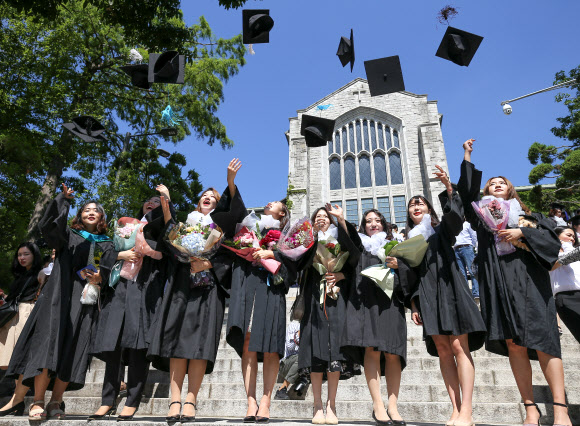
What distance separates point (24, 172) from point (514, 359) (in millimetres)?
11112

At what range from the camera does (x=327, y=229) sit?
3906 mm

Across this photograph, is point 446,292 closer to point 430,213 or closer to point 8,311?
point 430,213

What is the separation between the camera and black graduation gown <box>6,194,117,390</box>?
3.56 meters

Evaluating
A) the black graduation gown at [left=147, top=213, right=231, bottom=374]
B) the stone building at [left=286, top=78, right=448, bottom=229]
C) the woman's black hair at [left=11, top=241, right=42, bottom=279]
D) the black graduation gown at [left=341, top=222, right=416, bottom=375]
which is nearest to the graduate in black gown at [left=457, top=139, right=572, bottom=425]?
the black graduation gown at [left=341, top=222, right=416, bottom=375]

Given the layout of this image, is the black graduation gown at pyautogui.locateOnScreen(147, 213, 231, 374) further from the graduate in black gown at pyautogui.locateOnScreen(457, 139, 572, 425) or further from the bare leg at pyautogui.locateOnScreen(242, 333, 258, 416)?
the graduate in black gown at pyautogui.locateOnScreen(457, 139, 572, 425)

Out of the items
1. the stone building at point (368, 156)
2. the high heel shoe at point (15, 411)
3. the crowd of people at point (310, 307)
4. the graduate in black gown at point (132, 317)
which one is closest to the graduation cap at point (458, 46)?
the crowd of people at point (310, 307)

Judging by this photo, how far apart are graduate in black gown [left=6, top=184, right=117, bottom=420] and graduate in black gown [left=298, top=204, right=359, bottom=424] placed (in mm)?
1889

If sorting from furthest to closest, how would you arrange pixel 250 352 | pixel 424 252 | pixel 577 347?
pixel 577 347, pixel 424 252, pixel 250 352

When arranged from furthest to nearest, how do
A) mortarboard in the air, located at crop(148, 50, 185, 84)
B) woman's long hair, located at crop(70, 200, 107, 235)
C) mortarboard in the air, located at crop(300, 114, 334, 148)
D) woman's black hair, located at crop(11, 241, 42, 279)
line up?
1. mortarboard in the air, located at crop(148, 50, 185, 84)
2. mortarboard in the air, located at crop(300, 114, 334, 148)
3. woman's black hair, located at crop(11, 241, 42, 279)
4. woman's long hair, located at crop(70, 200, 107, 235)

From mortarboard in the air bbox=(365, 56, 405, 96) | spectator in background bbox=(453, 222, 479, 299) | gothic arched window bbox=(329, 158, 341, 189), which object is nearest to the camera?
mortarboard in the air bbox=(365, 56, 405, 96)

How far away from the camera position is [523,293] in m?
3.18

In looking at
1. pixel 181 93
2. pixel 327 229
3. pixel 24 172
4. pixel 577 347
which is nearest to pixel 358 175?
pixel 181 93

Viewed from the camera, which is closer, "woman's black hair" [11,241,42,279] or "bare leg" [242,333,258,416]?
"bare leg" [242,333,258,416]

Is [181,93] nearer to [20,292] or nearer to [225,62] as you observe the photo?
[225,62]
